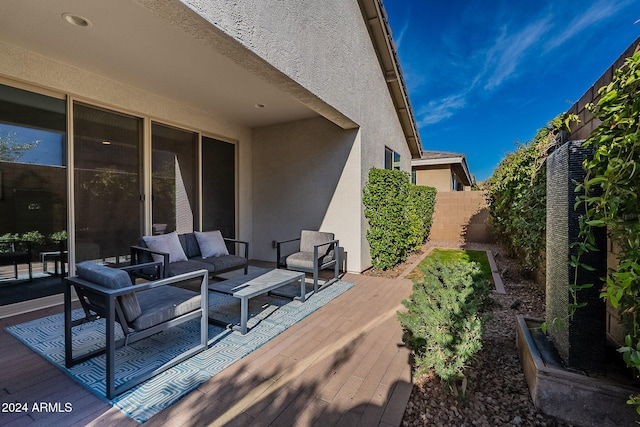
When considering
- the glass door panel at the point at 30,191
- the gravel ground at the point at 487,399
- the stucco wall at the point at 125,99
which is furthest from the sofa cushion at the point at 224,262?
the gravel ground at the point at 487,399

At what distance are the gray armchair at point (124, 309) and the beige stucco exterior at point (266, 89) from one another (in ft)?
7.46

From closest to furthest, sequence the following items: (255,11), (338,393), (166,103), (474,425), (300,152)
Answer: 1. (474,425)
2. (338,393)
3. (255,11)
4. (166,103)
5. (300,152)

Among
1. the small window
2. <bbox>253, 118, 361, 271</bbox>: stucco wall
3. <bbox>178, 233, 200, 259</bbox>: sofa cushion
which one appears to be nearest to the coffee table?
<bbox>178, 233, 200, 259</bbox>: sofa cushion

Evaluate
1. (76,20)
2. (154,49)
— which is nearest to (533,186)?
(154,49)

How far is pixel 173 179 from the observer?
6.09 meters

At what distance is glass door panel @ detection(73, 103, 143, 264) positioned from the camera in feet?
15.4

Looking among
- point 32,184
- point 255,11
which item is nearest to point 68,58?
point 32,184

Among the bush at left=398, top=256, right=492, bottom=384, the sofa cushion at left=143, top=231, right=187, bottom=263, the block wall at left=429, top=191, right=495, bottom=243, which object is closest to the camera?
the bush at left=398, top=256, right=492, bottom=384

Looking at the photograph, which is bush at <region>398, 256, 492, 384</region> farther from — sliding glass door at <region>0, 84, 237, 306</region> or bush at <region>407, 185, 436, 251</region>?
sliding glass door at <region>0, 84, 237, 306</region>

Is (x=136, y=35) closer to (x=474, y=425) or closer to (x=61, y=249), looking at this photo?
(x=61, y=249)

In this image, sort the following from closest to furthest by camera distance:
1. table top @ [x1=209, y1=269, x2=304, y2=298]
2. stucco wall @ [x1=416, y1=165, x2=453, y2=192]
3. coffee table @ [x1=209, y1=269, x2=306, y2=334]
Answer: coffee table @ [x1=209, y1=269, x2=306, y2=334]
table top @ [x1=209, y1=269, x2=304, y2=298]
stucco wall @ [x1=416, y1=165, x2=453, y2=192]

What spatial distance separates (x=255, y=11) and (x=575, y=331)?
404 centimetres

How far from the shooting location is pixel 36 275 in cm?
427

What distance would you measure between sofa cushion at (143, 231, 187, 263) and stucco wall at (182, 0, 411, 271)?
2.83m
